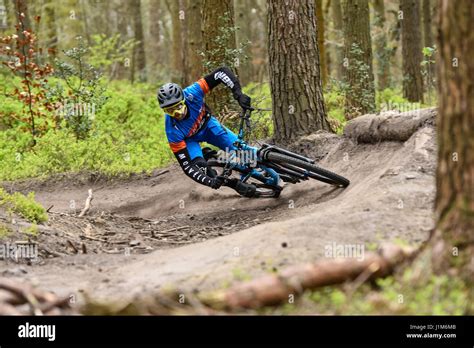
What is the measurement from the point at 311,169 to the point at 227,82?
1.75 m

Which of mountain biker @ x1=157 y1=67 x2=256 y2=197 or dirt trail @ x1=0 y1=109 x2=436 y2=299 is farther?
mountain biker @ x1=157 y1=67 x2=256 y2=197

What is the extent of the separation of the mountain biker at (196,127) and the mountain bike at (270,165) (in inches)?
6.2

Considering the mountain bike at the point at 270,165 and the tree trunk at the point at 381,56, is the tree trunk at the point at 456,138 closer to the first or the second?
the mountain bike at the point at 270,165

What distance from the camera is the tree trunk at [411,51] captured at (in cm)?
1975

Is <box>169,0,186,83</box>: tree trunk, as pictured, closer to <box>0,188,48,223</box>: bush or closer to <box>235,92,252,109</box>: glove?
<box>235,92,252,109</box>: glove

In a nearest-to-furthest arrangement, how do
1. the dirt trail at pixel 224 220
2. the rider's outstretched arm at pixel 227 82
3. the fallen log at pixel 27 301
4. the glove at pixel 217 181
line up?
the fallen log at pixel 27 301 → the dirt trail at pixel 224 220 → the glove at pixel 217 181 → the rider's outstretched arm at pixel 227 82

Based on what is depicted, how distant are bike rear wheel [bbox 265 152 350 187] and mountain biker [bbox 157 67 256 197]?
542 mm

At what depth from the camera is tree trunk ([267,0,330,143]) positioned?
1207 cm

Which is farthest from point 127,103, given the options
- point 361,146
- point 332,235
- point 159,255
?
point 332,235

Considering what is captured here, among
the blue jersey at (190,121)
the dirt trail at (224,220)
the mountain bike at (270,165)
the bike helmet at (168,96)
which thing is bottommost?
the dirt trail at (224,220)

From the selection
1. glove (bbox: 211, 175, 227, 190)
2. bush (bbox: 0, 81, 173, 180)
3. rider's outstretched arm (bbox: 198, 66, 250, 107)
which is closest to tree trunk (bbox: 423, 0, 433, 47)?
bush (bbox: 0, 81, 173, 180)

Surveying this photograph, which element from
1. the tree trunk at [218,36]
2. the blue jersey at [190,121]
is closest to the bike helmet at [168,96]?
the blue jersey at [190,121]

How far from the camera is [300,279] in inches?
211
